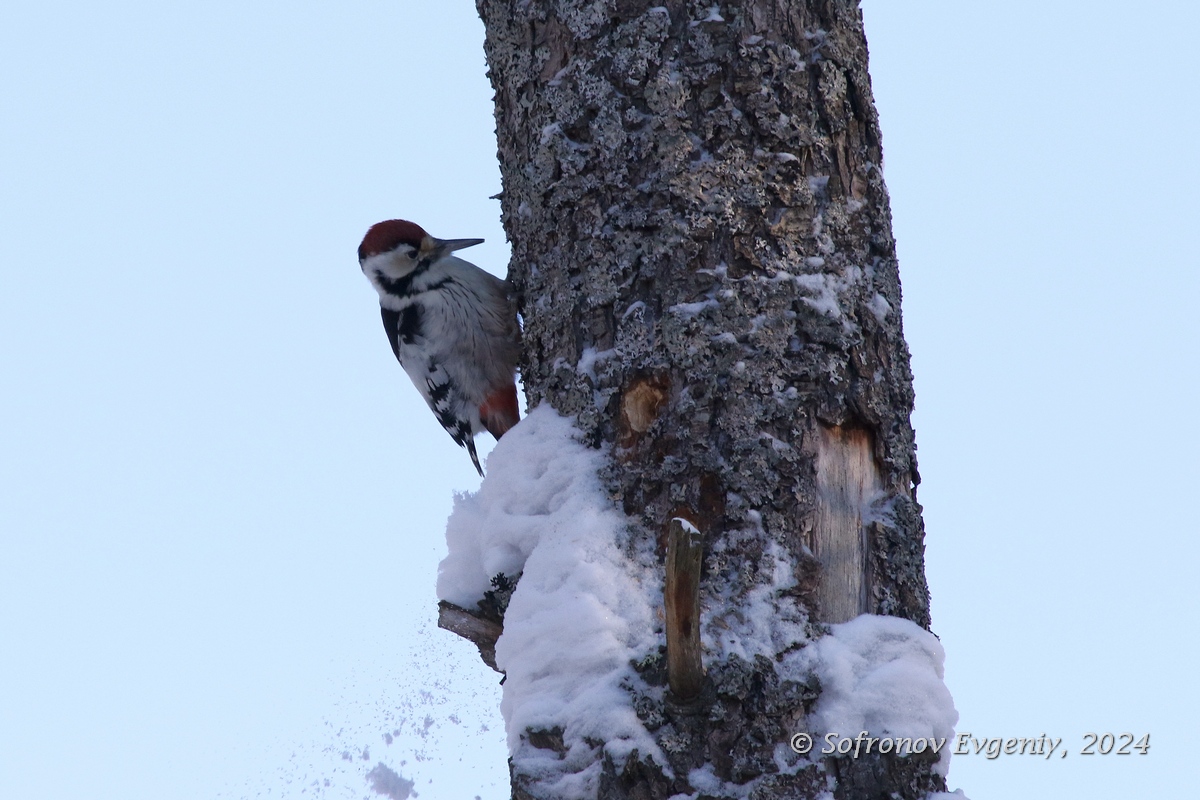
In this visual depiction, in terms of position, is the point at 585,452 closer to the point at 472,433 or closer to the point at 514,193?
the point at 514,193

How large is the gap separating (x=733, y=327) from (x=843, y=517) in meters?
0.37

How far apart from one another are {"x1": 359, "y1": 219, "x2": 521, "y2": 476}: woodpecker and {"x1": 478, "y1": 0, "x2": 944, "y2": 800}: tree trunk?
1.22 metres

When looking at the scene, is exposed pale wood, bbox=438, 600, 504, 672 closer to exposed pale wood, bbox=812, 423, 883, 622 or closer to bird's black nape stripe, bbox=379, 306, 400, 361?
exposed pale wood, bbox=812, 423, 883, 622

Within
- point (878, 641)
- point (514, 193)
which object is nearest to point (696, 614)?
point (878, 641)

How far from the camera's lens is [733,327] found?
200 cm

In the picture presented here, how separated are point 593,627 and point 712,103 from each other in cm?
95

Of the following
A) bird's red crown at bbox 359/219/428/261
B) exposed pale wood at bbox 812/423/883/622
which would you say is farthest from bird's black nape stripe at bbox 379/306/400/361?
exposed pale wood at bbox 812/423/883/622

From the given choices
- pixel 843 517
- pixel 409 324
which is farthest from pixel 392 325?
pixel 843 517

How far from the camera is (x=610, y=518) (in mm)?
1992

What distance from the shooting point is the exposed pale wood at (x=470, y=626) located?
216cm

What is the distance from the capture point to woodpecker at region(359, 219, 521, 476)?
3.53 m

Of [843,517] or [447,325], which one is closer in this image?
[843,517]

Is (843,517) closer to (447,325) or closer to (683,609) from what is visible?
(683,609)

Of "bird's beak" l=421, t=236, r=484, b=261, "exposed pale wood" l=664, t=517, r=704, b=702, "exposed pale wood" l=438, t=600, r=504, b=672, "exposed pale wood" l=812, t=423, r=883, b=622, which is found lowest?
"exposed pale wood" l=664, t=517, r=704, b=702
